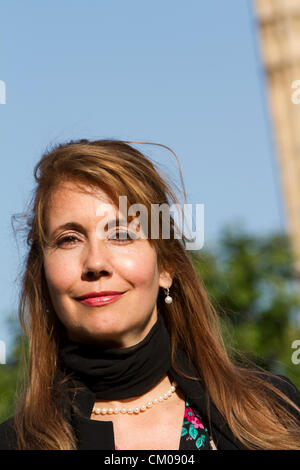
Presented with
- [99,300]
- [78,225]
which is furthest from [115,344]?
[78,225]

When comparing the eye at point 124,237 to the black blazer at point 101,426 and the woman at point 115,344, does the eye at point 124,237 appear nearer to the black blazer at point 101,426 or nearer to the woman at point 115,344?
the woman at point 115,344

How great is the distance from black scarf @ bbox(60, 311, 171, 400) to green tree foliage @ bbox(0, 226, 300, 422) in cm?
440

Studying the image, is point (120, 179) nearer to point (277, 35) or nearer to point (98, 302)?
point (98, 302)

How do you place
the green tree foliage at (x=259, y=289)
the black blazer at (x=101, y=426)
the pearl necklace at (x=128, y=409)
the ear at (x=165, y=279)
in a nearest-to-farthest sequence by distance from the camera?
1. the black blazer at (x=101, y=426)
2. the pearl necklace at (x=128, y=409)
3. the ear at (x=165, y=279)
4. the green tree foliage at (x=259, y=289)

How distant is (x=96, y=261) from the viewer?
2709 mm

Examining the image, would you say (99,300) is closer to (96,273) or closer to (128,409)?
(96,273)

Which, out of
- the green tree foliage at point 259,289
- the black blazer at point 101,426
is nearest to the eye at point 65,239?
the black blazer at point 101,426

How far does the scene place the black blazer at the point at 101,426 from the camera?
111 inches

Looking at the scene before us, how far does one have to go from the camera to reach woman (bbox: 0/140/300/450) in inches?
109

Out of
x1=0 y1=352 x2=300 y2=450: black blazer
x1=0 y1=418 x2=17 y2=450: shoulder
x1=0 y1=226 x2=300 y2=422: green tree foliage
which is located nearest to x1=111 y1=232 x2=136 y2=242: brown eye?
x1=0 y1=352 x2=300 y2=450: black blazer

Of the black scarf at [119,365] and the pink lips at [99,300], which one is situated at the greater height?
the pink lips at [99,300]

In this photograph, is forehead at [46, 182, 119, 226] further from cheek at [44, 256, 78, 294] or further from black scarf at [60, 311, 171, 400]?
black scarf at [60, 311, 171, 400]

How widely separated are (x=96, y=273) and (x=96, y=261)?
0.14 ft

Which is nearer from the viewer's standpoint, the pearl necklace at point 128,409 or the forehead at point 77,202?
the forehead at point 77,202
